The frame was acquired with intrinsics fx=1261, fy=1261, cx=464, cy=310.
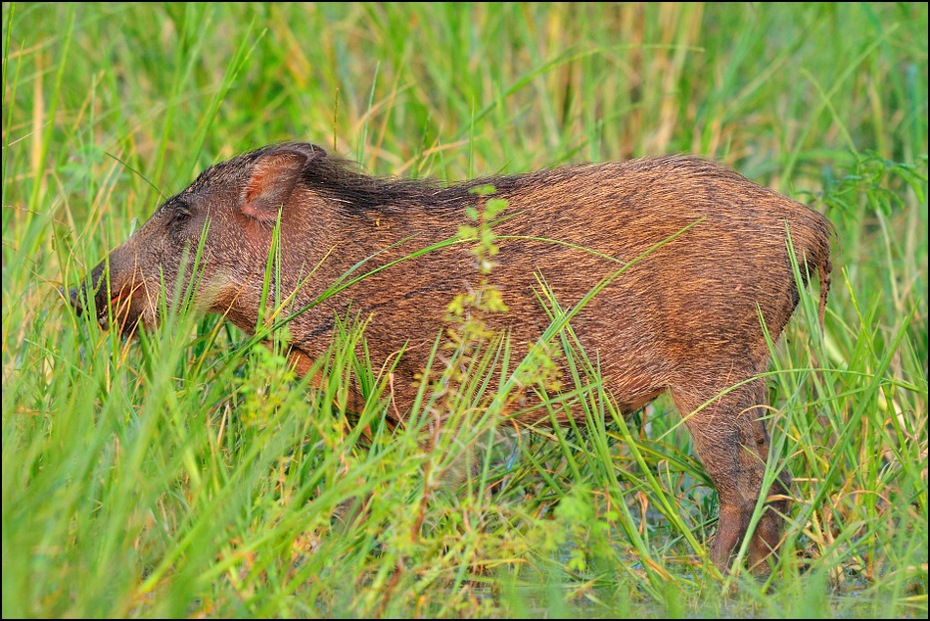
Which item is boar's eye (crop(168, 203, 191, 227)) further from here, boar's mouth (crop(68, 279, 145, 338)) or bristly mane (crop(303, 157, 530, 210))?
bristly mane (crop(303, 157, 530, 210))

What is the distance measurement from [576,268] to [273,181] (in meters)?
1.05

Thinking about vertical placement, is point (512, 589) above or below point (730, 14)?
below

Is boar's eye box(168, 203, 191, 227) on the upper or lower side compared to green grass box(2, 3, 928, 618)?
upper

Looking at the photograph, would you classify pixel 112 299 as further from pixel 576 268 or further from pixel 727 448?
pixel 727 448

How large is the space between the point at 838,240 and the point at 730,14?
10.4 ft

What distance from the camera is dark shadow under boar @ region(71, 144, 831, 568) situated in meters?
3.94

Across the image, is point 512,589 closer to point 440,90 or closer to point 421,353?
point 421,353

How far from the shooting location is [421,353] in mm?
3982

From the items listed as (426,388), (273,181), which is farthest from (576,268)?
(273,181)

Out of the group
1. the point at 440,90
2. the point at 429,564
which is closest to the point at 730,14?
the point at 440,90

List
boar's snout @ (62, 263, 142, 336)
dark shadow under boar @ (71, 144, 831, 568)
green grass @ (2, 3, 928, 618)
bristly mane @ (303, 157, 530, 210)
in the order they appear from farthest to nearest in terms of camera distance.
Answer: bristly mane @ (303, 157, 530, 210) < boar's snout @ (62, 263, 142, 336) < dark shadow under boar @ (71, 144, 831, 568) < green grass @ (2, 3, 928, 618)

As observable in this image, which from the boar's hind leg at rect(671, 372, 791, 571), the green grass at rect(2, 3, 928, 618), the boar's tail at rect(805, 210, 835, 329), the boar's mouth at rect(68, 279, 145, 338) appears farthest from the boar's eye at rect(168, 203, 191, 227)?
the boar's tail at rect(805, 210, 835, 329)

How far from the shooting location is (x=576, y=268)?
397cm

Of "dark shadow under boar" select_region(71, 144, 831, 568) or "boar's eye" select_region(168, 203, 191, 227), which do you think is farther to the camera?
"boar's eye" select_region(168, 203, 191, 227)
